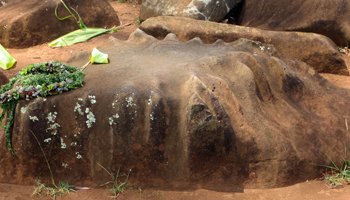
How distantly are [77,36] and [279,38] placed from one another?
245cm

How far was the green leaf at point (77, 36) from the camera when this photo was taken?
636 centimetres

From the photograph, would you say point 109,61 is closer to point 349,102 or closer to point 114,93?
point 114,93

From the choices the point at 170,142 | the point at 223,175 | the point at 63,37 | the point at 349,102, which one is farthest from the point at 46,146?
the point at 63,37

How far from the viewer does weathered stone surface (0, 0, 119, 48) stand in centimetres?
647

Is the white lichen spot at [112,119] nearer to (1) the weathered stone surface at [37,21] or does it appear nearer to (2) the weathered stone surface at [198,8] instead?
(2) the weathered stone surface at [198,8]

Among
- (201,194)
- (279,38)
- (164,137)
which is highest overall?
(164,137)

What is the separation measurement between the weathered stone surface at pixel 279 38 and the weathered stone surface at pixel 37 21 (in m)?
1.36

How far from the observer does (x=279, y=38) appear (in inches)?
227

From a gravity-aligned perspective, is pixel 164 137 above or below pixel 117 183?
above

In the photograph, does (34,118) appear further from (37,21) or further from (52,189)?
(37,21)

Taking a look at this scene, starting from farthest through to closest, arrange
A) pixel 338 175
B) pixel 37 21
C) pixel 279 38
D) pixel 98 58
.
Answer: pixel 37 21 → pixel 279 38 → pixel 98 58 → pixel 338 175

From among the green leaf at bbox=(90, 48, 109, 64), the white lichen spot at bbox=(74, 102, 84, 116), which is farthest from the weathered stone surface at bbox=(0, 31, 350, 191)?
the green leaf at bbox=(90, 48, 109, 64)

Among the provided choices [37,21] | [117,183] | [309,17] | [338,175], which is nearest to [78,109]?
[117,183]

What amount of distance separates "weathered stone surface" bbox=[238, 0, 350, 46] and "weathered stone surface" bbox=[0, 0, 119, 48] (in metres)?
2.11
